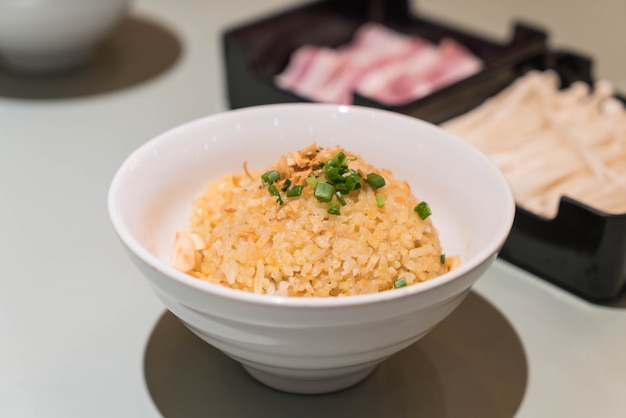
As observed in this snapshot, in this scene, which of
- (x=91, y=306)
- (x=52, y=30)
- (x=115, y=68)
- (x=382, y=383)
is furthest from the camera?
(x=115, y=68)

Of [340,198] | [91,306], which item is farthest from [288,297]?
[91,306]

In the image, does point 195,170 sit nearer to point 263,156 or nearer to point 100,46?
point 263,156

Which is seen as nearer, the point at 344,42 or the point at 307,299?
the point at 307,299

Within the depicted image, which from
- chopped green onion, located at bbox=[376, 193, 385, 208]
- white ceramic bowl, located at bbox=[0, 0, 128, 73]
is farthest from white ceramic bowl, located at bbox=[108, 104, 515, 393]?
white ceramic bowl, located at bbox=[0, 0, 128, 73]

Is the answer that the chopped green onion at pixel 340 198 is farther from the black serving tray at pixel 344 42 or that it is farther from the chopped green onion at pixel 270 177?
the black serving tray at pixel 344 42

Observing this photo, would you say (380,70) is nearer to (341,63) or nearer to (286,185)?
(341,63)

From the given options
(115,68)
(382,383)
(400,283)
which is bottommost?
(115,68)

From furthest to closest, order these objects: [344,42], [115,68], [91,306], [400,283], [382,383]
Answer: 1. [344,42]
2. [115,68]
3. [91,306]
4. [382,383]
5. [400,283]
